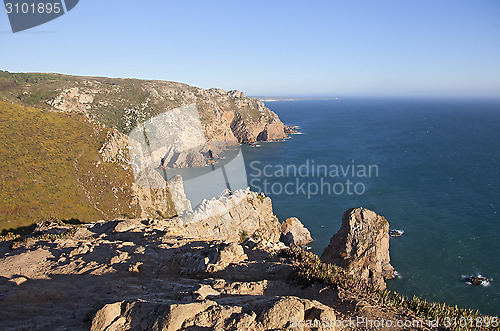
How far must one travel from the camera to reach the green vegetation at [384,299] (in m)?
5.98

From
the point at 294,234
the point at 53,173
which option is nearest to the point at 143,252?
the point at 294,234

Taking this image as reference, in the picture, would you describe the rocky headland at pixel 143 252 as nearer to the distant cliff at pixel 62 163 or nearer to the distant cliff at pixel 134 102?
the distant cliff at pixel 62 163

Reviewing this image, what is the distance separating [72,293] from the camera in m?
7.93

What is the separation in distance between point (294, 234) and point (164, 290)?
33.1 metres

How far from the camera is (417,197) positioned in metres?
52.3

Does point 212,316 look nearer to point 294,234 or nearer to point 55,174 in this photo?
point 294,234

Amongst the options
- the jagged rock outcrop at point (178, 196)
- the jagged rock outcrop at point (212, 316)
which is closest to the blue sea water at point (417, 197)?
the jagged rock outcrop at point (178, 196)

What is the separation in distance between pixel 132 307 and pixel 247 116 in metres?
125

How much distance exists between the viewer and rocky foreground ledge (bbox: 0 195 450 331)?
548 centimetres

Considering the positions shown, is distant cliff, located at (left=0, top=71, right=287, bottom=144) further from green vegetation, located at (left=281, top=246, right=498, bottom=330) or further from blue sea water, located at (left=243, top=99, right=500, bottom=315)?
green vegetation, located at (left=281, top=246, right=498, bottom=330)

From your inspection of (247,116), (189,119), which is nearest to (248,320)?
(189,119)

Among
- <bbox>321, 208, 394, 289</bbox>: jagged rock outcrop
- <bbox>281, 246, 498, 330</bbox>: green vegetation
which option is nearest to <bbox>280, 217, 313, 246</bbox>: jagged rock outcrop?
<bbox>321, 208, 394, 289</bbox>: jagged rock outcrop

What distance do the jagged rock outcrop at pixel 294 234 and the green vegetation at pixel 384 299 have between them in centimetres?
3144

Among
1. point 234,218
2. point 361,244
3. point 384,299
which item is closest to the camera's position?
point 384,299
